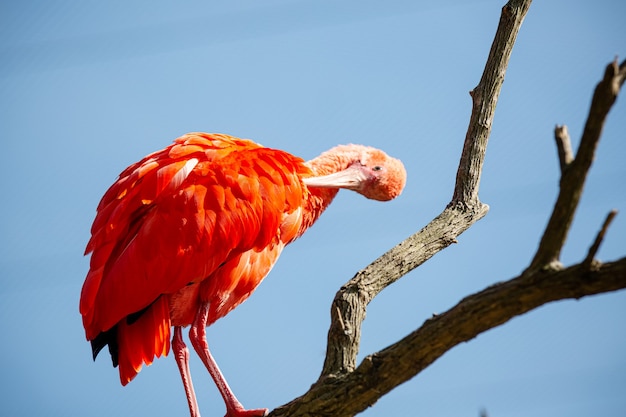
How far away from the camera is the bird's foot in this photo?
15.8 ft

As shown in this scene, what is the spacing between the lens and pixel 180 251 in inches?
198

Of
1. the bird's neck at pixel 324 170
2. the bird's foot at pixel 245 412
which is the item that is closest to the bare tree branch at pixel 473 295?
the bird's foot at pixel 245 412

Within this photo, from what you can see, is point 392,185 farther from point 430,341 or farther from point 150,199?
point 430,341

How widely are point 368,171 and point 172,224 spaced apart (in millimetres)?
1650

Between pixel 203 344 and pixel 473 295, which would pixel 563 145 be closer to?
pixel 473 295

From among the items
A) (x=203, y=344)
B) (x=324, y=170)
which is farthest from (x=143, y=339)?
(x=324, y=170)

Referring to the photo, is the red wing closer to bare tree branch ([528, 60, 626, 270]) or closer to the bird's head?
the bird's head

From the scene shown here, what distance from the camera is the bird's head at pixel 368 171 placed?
609cm

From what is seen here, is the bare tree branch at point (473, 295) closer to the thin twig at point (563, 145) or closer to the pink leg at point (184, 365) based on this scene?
the thin twig at point (563, 145)

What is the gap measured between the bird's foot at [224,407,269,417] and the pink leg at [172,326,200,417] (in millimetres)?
250

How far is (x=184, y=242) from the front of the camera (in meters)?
5.04

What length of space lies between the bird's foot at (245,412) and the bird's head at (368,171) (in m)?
1.71

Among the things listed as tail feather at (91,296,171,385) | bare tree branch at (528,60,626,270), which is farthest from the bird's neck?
bare tree branch at (528,60,626,270)

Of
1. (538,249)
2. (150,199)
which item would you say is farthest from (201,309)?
(538,249)
